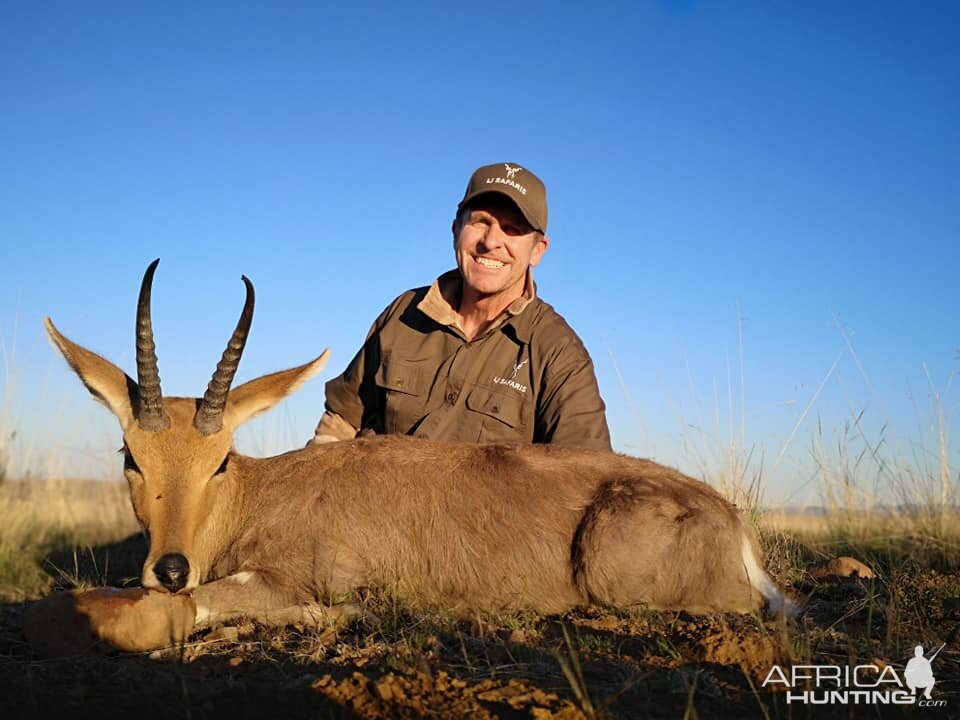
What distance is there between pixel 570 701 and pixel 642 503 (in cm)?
258

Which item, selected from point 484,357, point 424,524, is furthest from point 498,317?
point 424,524

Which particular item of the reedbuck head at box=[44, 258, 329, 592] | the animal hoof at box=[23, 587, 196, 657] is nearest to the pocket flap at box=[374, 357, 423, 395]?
the reedbuck head at box=[44, 258, 329, 592]

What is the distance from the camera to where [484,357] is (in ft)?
29.1

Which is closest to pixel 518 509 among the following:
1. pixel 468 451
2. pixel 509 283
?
pixel 468 451

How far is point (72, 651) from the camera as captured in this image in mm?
5012

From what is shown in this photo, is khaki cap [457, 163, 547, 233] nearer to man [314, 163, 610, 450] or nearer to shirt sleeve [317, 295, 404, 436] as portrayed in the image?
man [314, 163, 610, 450]

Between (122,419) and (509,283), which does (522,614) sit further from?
(509,283)

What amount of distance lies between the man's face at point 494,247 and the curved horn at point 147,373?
3.57m

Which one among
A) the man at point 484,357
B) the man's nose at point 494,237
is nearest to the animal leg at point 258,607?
the man at point 484,357

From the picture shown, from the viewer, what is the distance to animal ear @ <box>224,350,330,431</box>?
6.81 meters

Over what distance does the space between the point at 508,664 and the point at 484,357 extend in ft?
15.0

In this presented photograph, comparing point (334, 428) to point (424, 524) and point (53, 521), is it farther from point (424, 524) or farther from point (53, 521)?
point (53, 521)

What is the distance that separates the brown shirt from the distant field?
8.38 feet

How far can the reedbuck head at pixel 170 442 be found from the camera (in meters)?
5.87
